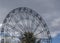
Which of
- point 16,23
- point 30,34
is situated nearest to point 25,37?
point 30,34

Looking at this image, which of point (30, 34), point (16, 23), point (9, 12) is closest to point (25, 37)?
point (30, 34)

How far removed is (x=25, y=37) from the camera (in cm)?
3212

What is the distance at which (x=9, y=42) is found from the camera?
2905 cm

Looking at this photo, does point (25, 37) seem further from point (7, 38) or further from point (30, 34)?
point (7, 38)

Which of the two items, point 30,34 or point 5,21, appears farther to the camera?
point 30,34

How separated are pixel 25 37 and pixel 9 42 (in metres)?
4.51

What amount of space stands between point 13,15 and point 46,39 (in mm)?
8657

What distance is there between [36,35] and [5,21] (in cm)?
780

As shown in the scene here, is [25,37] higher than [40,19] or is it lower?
lower

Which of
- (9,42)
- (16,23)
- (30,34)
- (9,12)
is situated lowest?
(9,42)

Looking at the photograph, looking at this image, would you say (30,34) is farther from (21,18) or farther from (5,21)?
(5,21)

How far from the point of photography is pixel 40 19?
1220 inches

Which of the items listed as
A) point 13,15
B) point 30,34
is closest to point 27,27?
point 30,34

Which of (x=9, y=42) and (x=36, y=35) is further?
(x=36, y=35)
